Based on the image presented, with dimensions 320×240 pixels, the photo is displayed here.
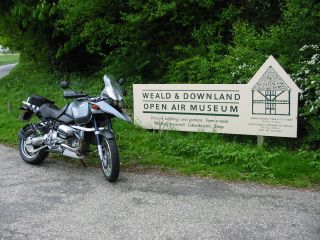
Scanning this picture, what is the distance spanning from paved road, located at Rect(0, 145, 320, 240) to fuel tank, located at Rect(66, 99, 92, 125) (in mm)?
785

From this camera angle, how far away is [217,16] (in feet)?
37.9

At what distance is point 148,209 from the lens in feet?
17.4

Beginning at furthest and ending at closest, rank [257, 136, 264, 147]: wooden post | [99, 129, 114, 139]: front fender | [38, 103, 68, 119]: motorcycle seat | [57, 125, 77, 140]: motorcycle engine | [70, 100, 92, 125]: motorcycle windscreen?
[257, 136, 264, 147]: wooden post, [38, 103, 68, 119]: motorcycle seat, [57, 125, 77, 140]: motorcycle engine, [70, 100, 92, 125]: motorcycle windscreen, [99, 129, 114, 139]: front fender

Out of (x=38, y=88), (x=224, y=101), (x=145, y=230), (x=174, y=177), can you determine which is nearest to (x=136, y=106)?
(x=224, y=101)

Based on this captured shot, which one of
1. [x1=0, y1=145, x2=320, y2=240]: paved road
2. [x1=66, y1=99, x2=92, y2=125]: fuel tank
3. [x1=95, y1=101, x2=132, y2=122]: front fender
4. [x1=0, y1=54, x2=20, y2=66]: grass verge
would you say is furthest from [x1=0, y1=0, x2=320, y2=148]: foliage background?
[x1=0, y1=54, x2=20, y2=66]: grass verge

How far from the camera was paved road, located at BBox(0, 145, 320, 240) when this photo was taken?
4.66m

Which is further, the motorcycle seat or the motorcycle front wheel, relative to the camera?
the motorcycle seat

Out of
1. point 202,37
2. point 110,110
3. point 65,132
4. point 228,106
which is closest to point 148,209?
point 110,110

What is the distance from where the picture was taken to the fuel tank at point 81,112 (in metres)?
6.62

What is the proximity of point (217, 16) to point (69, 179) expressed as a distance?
6613mm

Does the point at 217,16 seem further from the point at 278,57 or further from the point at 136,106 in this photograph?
the point at 136,106

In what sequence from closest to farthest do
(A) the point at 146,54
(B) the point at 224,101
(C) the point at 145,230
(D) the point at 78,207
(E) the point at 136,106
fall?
(C) the point at 145,230 < (D) the point at 78,207 < (B) the point at 224,101 < (E) the point at 136,106 < (A) the point at 146,54

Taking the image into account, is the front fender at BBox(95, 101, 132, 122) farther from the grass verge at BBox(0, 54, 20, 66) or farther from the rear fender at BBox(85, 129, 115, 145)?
the grass verge at BBox(0, 54, 20, 66)

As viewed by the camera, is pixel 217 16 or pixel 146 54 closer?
pixel 217 16
